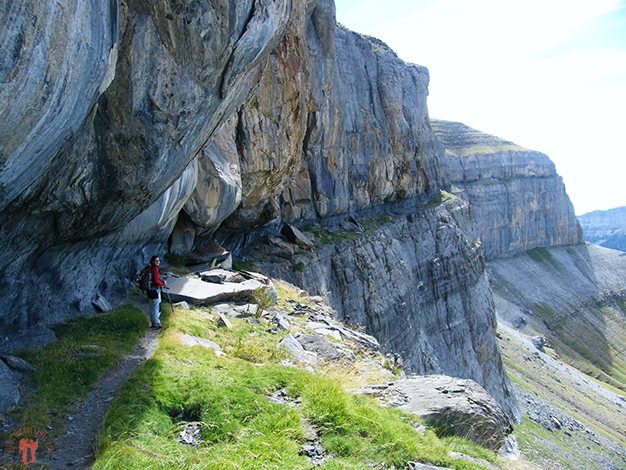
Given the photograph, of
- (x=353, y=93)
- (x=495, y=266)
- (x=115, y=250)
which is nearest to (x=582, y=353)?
(x=495, y=266)

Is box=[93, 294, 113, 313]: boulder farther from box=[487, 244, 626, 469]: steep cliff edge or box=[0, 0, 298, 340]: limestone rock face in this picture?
box=[487, 244, 626, 469]: steep cliff edge

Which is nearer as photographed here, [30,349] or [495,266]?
[30,349]

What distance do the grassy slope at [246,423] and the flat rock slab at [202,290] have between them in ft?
16.0

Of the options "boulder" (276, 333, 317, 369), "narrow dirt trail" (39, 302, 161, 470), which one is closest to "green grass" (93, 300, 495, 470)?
"narrow dirt trail" (39, 302, 161, 470)

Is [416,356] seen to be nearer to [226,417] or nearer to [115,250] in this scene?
[115,250]

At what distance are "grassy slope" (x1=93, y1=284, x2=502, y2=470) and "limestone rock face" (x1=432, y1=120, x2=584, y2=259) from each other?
11941cm

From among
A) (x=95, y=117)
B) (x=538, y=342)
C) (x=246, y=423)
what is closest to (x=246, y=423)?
(x=246, y=423)

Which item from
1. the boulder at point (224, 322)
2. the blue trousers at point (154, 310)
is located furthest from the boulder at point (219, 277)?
the blue trousers at point (154, 310)

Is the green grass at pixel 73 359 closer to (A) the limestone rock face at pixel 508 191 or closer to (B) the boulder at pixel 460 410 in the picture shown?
(B) the boulder at pixel 460 410

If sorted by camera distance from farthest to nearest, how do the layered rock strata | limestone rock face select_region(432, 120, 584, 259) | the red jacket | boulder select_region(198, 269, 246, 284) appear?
limestone rock face select_region(432, 120, 584, 259), boulder select_region(198, 269, 246, 284), the red jacket, the layered rock strata

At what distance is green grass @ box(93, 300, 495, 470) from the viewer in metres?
5.96

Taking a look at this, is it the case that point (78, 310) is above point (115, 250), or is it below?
below

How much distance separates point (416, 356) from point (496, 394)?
534 inches

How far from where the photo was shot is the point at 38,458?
225 inches
